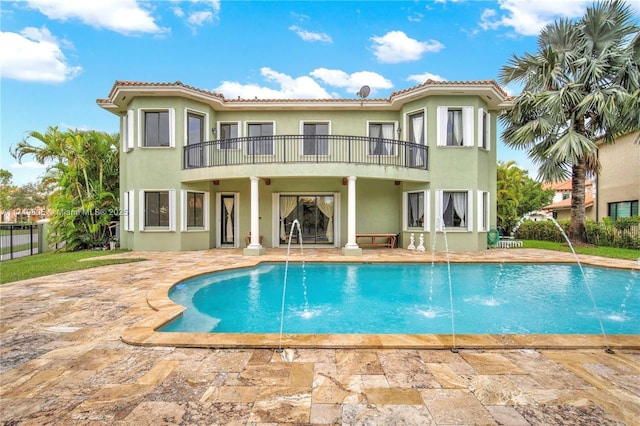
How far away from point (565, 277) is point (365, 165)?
6.85 m

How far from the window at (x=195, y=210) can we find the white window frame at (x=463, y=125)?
1016 centimetres

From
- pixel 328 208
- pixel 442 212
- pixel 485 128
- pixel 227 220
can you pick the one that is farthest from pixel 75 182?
pixel 485 128

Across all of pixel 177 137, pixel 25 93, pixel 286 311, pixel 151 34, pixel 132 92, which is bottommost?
pixel 286 311

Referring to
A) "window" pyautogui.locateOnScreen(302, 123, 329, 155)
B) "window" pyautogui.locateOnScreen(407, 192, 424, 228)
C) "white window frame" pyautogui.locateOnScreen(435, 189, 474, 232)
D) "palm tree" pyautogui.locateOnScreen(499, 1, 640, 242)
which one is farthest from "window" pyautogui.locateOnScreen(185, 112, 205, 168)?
"palm tree" pyautogui.locateOnScreen(499, 1, 640, 242)

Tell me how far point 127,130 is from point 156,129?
5.89ft

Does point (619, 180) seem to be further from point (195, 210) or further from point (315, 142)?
point (195, 210)

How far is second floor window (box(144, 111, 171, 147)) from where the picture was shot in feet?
39.5

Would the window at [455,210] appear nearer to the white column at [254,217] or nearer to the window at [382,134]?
the window at [382,134]

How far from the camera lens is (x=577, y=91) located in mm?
11578

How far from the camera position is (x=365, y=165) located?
36.7 ft

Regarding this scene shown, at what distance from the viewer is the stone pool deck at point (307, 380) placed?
222 cm

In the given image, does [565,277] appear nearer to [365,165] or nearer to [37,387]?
[365,165]

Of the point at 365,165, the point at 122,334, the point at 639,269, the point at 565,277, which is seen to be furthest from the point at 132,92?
the point at 639,269

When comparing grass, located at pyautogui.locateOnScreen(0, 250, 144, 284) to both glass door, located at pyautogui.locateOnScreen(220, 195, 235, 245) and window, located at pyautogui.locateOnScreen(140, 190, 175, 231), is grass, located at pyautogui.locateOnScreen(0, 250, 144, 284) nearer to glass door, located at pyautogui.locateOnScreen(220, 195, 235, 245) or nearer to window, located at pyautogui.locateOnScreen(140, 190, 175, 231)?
window, located at pyautogui.locateOnScreen(140, 190, 175, 231)
